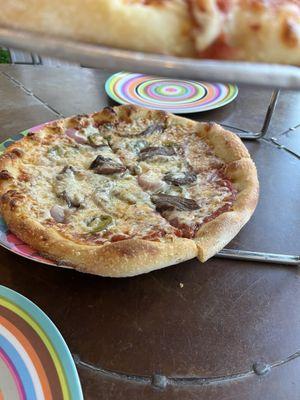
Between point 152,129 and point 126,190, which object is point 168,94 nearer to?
point 152,129

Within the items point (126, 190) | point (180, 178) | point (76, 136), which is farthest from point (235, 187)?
point (76, 136)

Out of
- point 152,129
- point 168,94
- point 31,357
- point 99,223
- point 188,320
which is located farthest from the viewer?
point 168,94

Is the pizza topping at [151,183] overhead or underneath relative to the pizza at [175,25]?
underneath

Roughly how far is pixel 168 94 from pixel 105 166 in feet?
1.82

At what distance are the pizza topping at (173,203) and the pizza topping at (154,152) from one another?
0.22m

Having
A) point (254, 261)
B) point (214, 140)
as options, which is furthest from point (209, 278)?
point (214, 140)

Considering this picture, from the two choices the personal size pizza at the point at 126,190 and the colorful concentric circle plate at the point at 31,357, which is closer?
the colorful concentric circle plate at the point at 31,357

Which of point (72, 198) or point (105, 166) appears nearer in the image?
point (72, 198)

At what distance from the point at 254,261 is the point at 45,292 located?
417 mm

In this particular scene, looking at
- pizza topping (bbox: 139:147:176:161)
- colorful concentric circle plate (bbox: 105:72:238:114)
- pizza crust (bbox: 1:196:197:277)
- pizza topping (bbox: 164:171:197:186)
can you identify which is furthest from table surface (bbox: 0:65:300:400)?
colorful concentric circle plate (bbox: 105:72:238:114)

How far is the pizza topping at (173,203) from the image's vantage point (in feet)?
3.52

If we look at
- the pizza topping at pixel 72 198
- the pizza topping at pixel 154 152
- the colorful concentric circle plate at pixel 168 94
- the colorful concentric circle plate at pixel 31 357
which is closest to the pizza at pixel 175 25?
the colorful concentric circle plate at pixel 31 357

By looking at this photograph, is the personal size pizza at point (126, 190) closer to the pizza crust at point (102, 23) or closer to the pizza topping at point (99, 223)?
the pizza topping at point (99, 223)

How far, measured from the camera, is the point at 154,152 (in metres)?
1.31
